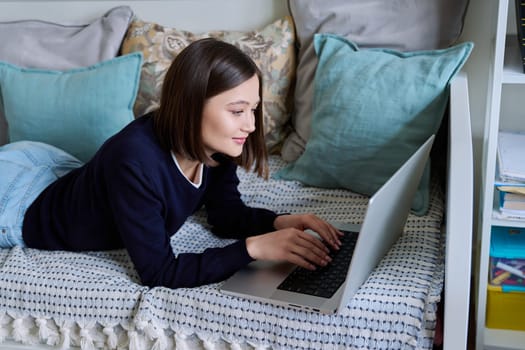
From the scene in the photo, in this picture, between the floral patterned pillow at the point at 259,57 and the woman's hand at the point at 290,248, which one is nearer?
the woman's hand at the point at 290,248

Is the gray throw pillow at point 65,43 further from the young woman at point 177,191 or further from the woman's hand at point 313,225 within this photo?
the woman's hand at point 313,225

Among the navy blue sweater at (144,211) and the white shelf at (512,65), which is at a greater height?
the white shelf at (512,65)

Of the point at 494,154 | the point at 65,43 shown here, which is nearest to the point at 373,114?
the point at 494,154

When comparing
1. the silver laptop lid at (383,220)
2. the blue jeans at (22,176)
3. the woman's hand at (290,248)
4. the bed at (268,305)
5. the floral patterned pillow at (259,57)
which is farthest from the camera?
the floral patterned pillow at (259,57)

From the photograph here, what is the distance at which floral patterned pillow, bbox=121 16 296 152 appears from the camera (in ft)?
6.55

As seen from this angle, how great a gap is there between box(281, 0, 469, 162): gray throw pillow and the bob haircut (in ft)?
1.74

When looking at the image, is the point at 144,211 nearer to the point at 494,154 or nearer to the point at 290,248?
the point at 290,248

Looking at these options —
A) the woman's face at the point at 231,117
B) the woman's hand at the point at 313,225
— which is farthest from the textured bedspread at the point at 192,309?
the woman's face at the point at 231,117

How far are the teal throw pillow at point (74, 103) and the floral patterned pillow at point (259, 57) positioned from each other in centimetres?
7

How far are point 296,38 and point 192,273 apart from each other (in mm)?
859

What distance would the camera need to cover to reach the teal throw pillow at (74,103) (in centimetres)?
192

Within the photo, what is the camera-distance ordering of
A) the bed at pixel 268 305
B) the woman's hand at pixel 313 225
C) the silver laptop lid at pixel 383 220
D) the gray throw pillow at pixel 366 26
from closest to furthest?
the silver laptop lid at pixel 383 220 → the bed at pixel 268 305 → the woman's hand at pixel 313 225 → the gray throw pillow at pixel 366 26

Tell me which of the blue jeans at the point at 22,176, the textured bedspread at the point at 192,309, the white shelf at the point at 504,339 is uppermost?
the blue jeans at the point at 22,176

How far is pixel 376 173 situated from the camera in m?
1.73
